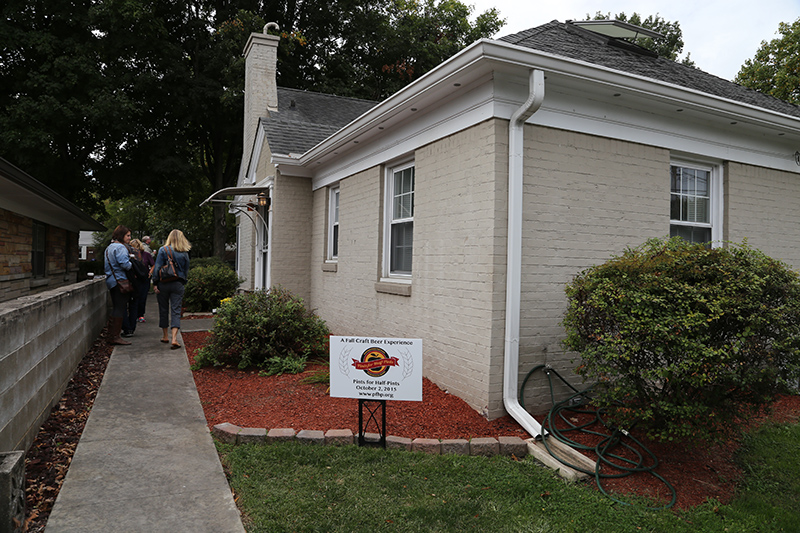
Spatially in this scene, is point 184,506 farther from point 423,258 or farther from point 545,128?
point 545,128

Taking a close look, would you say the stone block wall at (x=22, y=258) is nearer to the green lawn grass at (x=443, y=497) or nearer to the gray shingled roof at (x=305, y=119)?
the gray shingled roof at (x=305, y=119)

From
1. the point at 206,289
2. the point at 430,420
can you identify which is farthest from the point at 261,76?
the point at 430,420

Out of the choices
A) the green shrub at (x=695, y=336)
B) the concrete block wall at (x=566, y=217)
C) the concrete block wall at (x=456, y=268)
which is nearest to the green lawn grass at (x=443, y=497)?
the green shrub at (x=695, y=336)

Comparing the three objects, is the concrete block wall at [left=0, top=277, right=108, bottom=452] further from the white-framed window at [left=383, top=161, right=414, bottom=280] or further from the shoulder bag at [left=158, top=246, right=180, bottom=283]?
the white-framed window at [left=383, top=161, right=414, bottom=280]

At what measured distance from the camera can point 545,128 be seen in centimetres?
550

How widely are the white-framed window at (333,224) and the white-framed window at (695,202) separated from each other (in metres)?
5.70

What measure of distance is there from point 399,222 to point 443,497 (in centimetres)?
422

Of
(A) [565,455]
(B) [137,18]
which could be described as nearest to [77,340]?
(A) [565,455]

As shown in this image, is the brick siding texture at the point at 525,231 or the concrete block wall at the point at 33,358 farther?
the brick siding texture at the point at 525,231

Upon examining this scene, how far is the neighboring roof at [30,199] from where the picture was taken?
24.8 ft

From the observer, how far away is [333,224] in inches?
395

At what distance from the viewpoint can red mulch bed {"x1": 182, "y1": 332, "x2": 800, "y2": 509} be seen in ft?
13.6

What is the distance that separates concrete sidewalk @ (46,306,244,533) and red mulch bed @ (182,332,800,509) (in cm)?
43

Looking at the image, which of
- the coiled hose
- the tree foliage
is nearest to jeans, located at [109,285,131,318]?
the coiled hose
